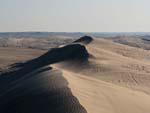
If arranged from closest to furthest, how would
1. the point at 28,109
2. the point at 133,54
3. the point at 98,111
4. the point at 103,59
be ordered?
the point at 98,111 → the point at 28,109 → the point at 103,59 → the point at 133,54

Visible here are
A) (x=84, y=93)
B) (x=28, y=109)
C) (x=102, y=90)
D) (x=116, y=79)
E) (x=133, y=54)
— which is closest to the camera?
(x=28, y=109)

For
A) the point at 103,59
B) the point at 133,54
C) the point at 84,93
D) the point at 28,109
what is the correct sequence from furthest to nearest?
the point at 133,54
the point at 103,59
the point at 84,93
the point at 28,109

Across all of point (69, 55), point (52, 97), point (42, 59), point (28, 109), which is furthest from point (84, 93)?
point (42, 59)

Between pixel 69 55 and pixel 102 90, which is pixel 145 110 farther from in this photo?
pixel 69 55

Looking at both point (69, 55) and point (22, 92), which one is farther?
point (69, 55)

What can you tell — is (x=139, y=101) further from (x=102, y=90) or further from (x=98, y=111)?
(x=98, y=111)

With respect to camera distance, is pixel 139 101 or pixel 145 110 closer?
pixel 145 110

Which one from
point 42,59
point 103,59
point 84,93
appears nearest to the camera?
point 84,93

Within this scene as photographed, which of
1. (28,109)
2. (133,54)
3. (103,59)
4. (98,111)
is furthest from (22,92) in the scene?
(133,54)
